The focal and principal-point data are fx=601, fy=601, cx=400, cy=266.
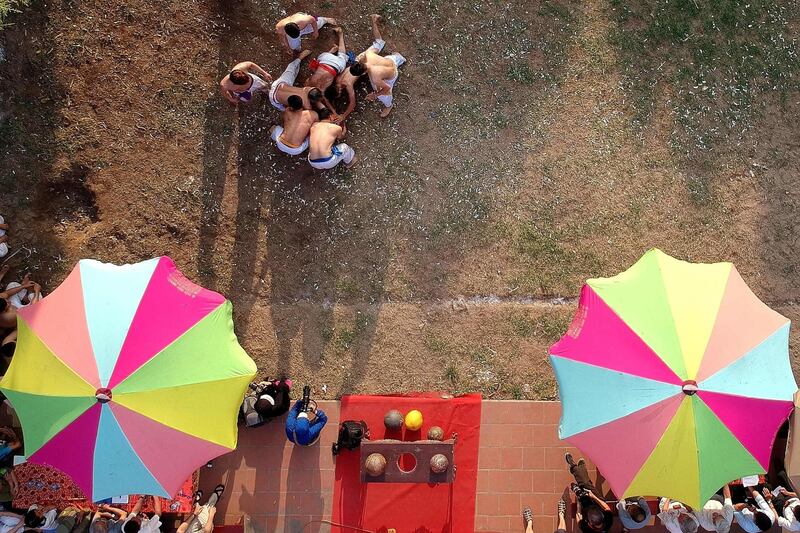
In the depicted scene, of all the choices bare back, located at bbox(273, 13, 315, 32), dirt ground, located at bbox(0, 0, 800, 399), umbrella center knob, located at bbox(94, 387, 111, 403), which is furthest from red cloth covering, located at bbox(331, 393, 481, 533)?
bare back, located at bbox(273, 13, 315, 32)

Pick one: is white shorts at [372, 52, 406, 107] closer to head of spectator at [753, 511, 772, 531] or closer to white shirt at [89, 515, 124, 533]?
white shirt at [89, 515, 124, 533]

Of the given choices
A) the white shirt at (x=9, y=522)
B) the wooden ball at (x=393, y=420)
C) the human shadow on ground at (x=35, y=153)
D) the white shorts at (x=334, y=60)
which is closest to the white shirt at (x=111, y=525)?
the white shirt at (x=9, y=522)

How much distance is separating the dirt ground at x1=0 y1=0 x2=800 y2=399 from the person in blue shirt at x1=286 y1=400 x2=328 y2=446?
535 millimetres

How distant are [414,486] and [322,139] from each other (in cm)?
484

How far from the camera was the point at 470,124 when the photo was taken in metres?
8.68

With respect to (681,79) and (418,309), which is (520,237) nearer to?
(418,309)

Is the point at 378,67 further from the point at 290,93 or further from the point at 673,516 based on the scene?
the point at 673,516

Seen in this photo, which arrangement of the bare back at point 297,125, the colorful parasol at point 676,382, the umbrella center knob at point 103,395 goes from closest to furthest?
the umbrella center knob at point 103,395, the colorful parasol at point 676,382, the bare back at point 297,125

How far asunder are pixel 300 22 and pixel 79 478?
613cm

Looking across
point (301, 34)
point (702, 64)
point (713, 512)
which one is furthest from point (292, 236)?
point (713, 512)

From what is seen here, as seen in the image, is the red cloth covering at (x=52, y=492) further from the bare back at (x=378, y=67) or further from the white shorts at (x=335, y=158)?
the bare back at (x=378, y=67)

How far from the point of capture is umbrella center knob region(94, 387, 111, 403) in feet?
20.1

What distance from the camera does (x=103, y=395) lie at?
6.11m

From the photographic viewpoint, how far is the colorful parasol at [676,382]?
6344mm
